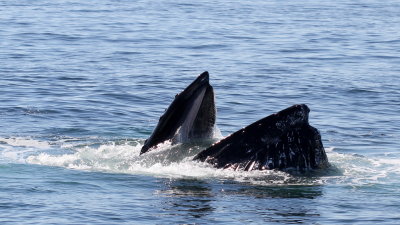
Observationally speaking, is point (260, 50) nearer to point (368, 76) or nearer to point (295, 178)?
point (368, 76)

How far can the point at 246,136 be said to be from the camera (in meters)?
15.1

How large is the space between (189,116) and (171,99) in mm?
9694

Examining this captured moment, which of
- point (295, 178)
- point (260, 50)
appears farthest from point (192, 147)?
point (260, 50)

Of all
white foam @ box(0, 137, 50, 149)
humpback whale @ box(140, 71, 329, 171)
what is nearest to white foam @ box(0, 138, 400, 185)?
white foam @ box(0, 137, 50, 149)

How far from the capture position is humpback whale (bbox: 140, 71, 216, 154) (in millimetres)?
15570

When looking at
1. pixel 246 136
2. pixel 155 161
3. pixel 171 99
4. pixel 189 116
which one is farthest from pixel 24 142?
pixel 171 99

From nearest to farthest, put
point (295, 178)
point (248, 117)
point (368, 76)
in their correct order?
point (295, 178), point (248, 117), point (368, 76)

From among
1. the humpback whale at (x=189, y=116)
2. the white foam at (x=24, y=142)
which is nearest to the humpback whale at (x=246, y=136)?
the humpback whale at (x=189, y=116)

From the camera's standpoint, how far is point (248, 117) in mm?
22672

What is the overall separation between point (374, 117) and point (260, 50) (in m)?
12.7

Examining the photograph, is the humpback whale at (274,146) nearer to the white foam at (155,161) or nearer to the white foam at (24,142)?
the white foam at (155,161)

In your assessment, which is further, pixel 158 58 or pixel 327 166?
pixel 158 58

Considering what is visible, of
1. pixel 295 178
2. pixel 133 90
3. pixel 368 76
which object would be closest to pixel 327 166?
pixel 295 178

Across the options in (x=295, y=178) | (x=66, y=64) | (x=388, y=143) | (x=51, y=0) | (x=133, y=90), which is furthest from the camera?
(x=51, y=0)
